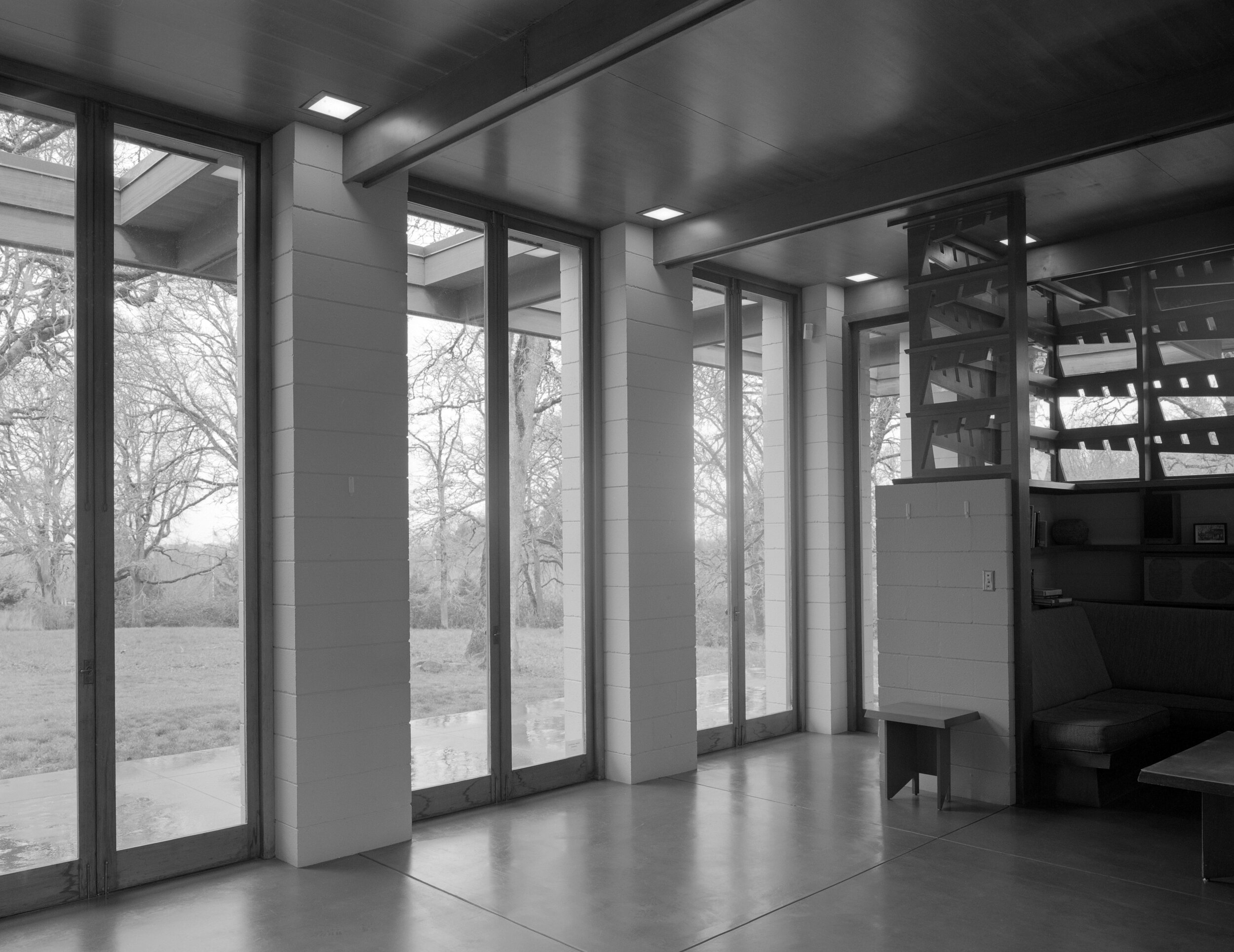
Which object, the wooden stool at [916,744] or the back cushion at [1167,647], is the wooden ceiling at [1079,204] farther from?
the wooden stool at [916,744]

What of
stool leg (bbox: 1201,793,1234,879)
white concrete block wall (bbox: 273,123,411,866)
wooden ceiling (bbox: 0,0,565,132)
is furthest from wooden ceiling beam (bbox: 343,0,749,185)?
stool leg (bbox: 1201,793,1234,879)

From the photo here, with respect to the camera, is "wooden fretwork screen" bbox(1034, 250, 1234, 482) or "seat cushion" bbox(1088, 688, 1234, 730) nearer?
"seat cushion" bbox(1088, 688, 1234, 730)

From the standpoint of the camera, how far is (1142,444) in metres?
6.12

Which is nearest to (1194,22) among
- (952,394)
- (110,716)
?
(952,394)

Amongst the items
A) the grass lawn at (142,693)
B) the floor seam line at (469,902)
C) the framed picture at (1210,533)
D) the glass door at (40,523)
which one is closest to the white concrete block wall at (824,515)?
the framed picture at (1210,533)

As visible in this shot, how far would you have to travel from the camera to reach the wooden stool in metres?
5.11

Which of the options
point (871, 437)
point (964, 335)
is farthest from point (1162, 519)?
point (871, 437)

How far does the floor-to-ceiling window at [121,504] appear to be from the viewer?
12.6ft

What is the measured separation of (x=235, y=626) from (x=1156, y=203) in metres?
5.26

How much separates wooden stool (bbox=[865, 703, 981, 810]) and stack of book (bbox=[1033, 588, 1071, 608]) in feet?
3.16

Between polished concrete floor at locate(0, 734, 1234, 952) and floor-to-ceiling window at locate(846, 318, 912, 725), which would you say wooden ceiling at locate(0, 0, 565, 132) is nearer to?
polished concrete floor at locate(0, 734, 1234, 952)

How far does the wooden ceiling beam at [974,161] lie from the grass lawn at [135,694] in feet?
11.0

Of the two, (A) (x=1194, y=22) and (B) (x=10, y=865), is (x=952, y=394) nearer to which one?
(A) (x=1194, y=22)

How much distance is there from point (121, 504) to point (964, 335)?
4.31 metres
